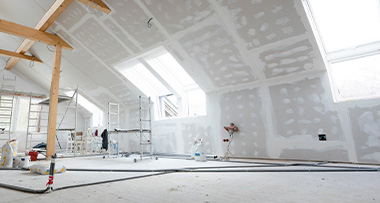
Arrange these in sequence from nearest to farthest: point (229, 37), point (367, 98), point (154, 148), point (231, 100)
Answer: point (367, 98) → point (229, 37) → point (231, 100) → point (154, 148)

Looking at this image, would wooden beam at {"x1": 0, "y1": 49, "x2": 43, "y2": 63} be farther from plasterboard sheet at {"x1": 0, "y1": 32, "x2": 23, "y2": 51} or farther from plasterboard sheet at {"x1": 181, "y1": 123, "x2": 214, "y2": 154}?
plasterboard sheet at {"x1": 181, "y1": 123, "x2": 214, "y2": 154}

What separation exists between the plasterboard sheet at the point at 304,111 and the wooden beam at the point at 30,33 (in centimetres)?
546

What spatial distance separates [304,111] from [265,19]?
1.78m

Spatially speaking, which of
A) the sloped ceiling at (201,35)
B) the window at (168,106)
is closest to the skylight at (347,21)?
the sloped ceiling at (201,35)

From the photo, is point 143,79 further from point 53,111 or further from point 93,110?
point 93,110

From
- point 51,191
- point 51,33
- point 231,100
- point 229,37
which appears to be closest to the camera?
point 51,191

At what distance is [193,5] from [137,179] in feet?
9.22

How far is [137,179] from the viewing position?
2.33 m

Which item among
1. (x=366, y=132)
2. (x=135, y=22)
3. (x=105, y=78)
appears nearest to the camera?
(x=366, y=132)

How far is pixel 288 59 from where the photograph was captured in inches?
141

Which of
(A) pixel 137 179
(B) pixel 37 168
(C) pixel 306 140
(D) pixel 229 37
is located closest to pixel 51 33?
(B) pixel 37 168

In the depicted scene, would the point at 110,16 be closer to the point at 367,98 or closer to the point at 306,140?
the point at 306,140

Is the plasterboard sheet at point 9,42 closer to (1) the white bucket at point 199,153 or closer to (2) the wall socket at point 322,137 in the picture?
(1) the white bucket at point 199,153

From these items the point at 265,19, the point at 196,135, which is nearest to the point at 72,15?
the point at 196,135
